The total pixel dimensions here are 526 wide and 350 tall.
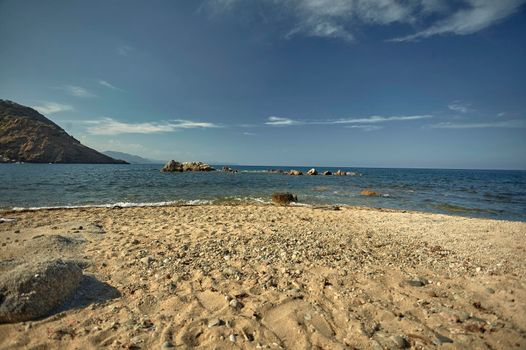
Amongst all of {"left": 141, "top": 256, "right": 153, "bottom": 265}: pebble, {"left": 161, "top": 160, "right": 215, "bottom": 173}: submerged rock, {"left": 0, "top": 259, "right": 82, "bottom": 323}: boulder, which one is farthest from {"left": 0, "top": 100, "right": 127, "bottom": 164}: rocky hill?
{"left": 0, "top": 259, "right": 82, "bottom": 323}: boulder

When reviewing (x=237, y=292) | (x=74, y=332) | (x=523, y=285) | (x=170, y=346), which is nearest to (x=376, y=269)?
(x=523, y=285)

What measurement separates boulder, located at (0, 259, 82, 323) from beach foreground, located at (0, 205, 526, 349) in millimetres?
190

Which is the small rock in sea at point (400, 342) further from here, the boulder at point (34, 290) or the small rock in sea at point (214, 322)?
the boulder at point (34, 290)

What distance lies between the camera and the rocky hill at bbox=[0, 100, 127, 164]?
113812mm

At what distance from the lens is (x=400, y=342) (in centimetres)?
380

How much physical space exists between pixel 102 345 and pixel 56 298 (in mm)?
1663

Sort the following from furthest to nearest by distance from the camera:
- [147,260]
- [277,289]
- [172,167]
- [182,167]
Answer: [182,167] < [172,167] < [147,260] < [277,289]

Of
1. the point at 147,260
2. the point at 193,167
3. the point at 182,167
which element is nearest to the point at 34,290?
the point at 147,260

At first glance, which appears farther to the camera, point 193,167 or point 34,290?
point 193,167

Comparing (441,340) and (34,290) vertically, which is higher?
(34,290)

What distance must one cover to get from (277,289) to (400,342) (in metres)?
2.41

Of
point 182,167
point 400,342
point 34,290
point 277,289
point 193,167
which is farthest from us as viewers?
point 193,167

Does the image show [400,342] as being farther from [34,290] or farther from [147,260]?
[34,290]

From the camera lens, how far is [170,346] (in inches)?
143
